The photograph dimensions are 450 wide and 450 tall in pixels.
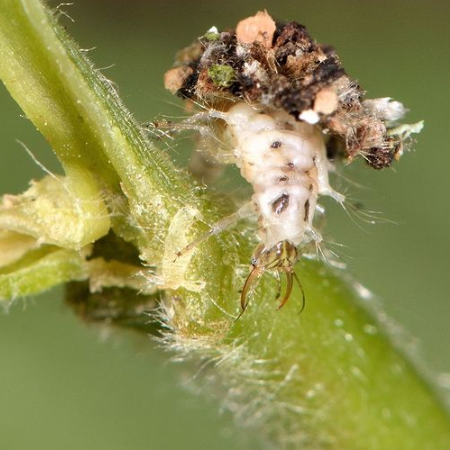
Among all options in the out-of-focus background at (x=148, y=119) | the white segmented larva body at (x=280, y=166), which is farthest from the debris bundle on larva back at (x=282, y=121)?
the out-of-focus background at (x=148, y=119)

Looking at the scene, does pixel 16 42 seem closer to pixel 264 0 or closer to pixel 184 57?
pixel 184 57

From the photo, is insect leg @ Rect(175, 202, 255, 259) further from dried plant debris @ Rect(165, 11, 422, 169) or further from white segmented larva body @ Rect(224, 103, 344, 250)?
dried plant debris @ Rect(165, 11, 422, 169)

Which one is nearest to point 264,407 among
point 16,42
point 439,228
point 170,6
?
point 16,42

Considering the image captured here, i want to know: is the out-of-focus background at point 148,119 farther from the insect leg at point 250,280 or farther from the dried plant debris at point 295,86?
the dried plant debris at point 295,86

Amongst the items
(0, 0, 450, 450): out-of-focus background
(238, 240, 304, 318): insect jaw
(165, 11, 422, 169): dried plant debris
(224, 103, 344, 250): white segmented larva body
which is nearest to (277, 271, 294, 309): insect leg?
Result: (238, 240, 304, 318): insect jaw

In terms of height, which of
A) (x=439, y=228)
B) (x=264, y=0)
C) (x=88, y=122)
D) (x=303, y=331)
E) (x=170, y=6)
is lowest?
(x=88, y=122)

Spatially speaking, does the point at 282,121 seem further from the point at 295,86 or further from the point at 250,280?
the point at 250,280

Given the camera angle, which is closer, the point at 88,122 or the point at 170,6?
the point at 88,122

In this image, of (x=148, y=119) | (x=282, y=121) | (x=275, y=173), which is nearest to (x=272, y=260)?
(x=275, y=173)
